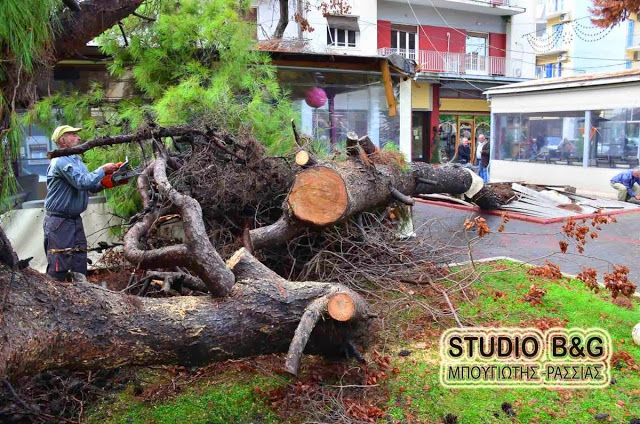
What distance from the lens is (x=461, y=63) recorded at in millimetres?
25000

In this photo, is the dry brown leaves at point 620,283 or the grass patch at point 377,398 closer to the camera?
the grass patch at point 377,398

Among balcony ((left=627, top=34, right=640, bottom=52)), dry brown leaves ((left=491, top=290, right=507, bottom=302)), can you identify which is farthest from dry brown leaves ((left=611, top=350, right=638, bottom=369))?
balcony ((left=627, top=34, right=640, bottom=52))

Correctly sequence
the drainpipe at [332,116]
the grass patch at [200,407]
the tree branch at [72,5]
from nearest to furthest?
the tree branch at [72,5] → the grass patch at [200,407] → the drainpipe at [332,116]

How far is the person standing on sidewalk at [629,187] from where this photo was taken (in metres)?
12.0

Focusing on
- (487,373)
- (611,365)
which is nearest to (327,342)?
(487,373)

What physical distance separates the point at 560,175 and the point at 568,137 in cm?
106

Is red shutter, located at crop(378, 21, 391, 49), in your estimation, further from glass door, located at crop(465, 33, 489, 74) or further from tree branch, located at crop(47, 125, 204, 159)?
tree branch, located at crop(47, 125, 204, 159)

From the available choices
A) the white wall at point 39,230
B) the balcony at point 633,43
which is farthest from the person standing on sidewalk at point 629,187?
the balcony at point 633,43

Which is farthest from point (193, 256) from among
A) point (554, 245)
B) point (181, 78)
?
point (554, 245)

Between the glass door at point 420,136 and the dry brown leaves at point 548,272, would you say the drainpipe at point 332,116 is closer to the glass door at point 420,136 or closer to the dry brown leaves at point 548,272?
the dry brown leaves at point 548,272

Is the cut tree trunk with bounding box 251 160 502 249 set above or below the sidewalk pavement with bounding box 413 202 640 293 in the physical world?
above

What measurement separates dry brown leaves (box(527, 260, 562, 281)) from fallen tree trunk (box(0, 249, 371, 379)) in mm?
2556

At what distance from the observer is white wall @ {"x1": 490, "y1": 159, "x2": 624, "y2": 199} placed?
551 inches

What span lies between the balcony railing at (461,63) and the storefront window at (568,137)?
7.14 m
